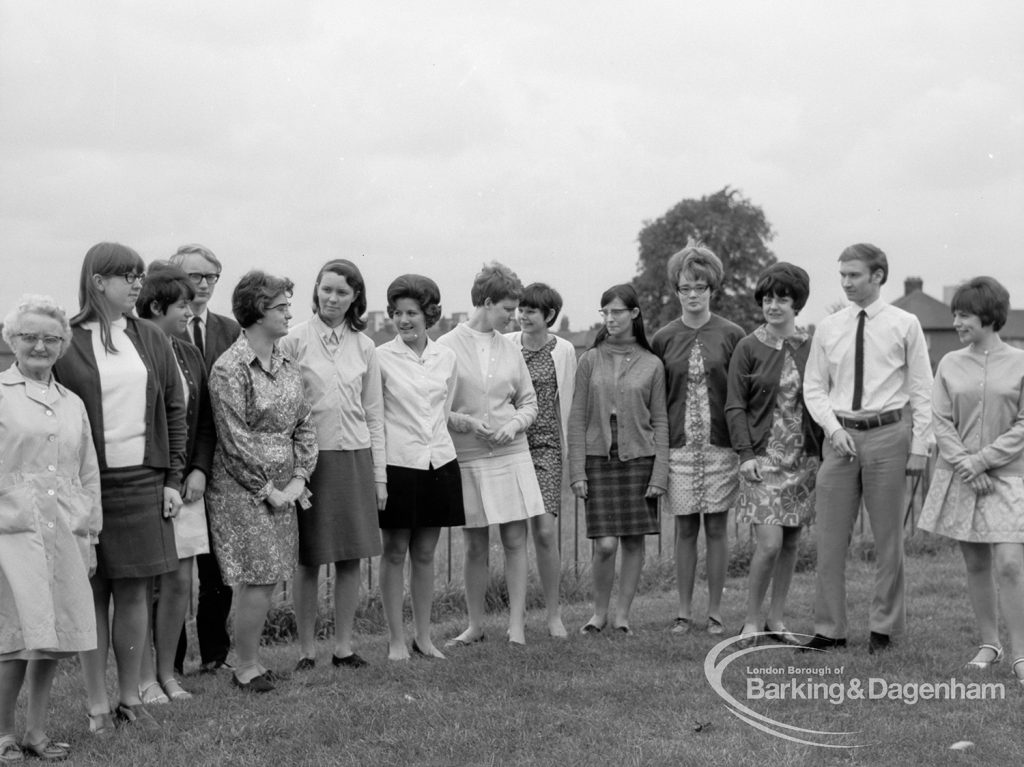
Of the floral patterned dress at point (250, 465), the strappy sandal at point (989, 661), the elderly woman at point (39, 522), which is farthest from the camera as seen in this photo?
the strappy sandal at point (989, 661)

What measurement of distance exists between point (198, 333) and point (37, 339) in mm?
1413

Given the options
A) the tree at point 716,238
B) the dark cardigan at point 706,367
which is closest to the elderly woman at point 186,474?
the dark cardigan at point 706,367

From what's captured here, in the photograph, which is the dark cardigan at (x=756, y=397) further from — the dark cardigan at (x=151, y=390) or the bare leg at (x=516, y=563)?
the dark cardigan at (x=151, y=390)

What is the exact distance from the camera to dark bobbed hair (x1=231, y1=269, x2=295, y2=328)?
5016mm

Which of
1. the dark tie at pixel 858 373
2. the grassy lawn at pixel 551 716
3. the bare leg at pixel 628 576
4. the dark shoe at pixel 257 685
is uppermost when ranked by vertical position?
the dark tie at pixel 858 373

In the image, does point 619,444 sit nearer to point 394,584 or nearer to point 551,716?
point 394,584

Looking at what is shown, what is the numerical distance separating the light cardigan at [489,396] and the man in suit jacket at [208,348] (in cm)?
120

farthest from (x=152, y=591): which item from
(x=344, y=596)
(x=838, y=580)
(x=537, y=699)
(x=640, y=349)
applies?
(x=838, y=580)

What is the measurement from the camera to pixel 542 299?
6234 mm

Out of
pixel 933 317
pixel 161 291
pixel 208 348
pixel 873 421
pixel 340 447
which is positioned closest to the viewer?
pixel 161 291

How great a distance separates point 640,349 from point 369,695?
8.64 ft

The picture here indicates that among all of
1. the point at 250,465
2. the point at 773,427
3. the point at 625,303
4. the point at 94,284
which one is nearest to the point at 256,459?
A: the point at 250,465

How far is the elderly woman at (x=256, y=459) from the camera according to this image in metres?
4.91

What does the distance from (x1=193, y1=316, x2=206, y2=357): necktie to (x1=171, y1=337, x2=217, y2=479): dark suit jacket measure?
422 millimetres
